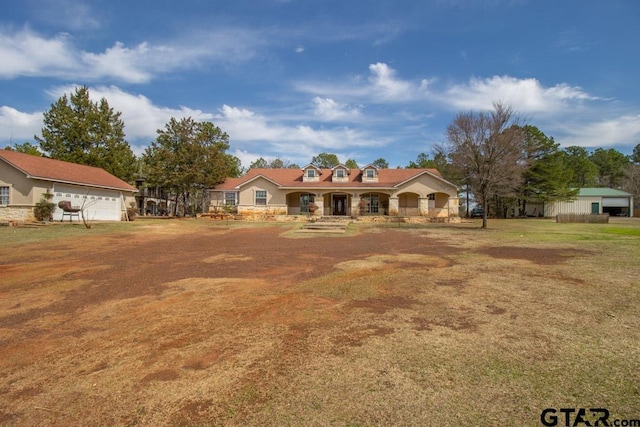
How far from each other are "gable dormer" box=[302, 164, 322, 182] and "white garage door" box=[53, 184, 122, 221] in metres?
18.2

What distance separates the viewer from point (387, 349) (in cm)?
409

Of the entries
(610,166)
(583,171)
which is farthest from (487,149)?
(610,166)

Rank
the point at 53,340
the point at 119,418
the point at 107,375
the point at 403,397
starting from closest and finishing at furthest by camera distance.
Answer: the point at 119,418 < the point at 403,397 < the point at 107,375 < the point at 53,340

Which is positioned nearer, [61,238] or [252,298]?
[252,298]

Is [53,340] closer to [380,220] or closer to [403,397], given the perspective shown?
[403,397]

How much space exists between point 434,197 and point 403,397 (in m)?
35.3

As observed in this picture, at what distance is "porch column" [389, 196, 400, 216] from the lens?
35250mm

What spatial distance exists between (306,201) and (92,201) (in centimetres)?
1984

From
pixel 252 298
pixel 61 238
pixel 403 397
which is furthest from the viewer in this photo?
pixel 61 238

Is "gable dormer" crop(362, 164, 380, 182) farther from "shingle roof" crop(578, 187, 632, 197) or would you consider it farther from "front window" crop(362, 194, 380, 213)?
"shingle roof" crop(578, 187, 632, 197)

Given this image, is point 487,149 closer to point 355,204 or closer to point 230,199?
point 355,204

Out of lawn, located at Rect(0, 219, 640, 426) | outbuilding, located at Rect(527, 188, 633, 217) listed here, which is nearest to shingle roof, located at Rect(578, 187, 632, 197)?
outbuilding, located at Rect(527, 188, 633, 217)

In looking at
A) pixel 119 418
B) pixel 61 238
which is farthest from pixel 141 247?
pixel 119 418

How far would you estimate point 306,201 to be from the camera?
1501 inches
